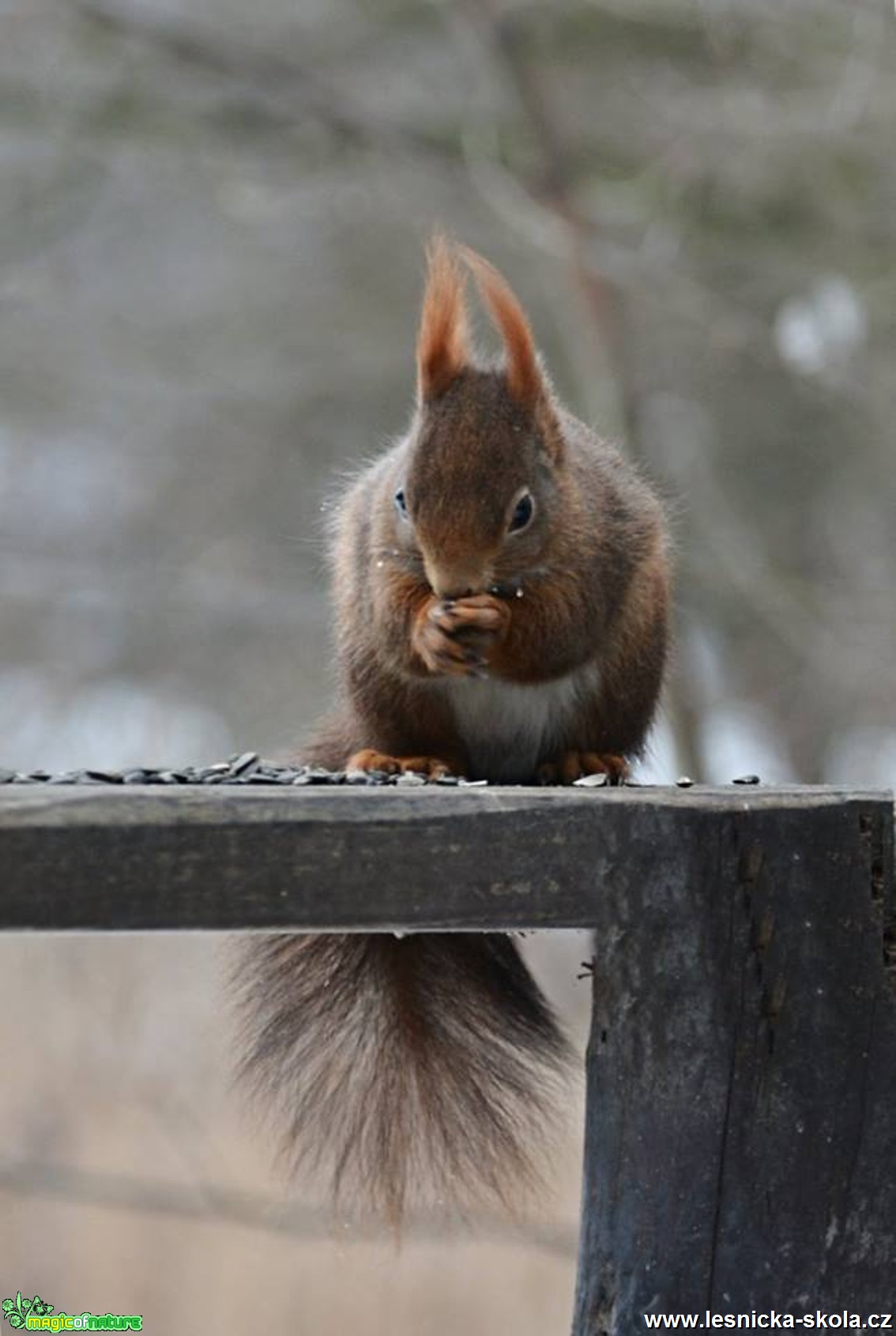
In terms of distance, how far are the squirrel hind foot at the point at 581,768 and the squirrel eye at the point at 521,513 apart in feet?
0.84

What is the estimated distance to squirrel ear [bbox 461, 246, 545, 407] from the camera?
204cm

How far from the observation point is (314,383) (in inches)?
231

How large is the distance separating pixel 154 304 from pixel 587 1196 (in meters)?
→ 4.81

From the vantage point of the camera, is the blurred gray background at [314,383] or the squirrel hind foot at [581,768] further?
the blurred gray background at [314,383]

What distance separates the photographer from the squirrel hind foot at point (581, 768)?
2.14 meters

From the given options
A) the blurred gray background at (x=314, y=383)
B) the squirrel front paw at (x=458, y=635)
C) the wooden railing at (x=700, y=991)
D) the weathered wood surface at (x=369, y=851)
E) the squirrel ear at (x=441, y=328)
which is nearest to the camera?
the weathered wood surface at (x=369, y=851)

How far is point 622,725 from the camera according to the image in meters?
2.27

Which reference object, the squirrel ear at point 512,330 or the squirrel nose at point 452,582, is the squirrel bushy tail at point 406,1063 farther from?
the squirrel ear at point 512,330

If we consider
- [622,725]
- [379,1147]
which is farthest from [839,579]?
[379,1147]

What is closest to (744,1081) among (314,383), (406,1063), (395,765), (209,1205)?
(406,1063)

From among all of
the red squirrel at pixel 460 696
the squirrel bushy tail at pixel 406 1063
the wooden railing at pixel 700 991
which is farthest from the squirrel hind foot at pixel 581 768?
the wooden railing at pixel 700 991

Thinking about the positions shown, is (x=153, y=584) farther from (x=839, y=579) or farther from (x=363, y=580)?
(x=363, y=580)

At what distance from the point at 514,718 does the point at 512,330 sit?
42 cm

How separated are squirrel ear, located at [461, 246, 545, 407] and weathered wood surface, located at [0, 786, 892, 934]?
0.65 metres
